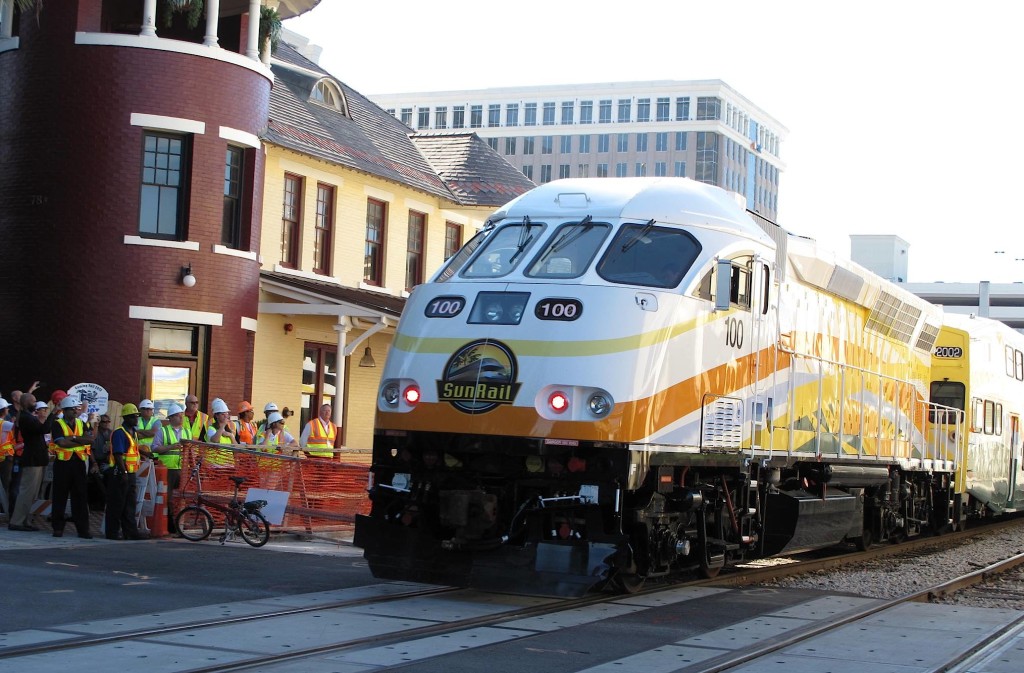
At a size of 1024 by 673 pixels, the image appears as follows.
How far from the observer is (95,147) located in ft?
71.5

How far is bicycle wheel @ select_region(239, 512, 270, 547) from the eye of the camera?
55.2ft

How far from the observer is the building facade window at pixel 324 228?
27188mm

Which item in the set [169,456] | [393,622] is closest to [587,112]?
[169,456]

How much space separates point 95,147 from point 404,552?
40.8 ft

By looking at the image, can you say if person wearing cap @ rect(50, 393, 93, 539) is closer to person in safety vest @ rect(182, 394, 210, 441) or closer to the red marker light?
person in safety vest @ rect(182, 394, 210, 441)

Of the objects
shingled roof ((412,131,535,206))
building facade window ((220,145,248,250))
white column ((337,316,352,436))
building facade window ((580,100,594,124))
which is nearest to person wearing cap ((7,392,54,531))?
building facade window ((220,145,248,250))

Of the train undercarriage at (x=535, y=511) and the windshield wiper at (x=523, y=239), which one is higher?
the windshield wiper at (x=523, y=239)

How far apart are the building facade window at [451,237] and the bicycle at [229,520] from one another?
14.6m

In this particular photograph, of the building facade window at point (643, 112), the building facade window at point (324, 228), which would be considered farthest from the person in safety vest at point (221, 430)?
the building facade window at point (643, 112)

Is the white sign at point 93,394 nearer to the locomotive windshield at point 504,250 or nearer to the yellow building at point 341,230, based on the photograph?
the yellow building at point 341,230

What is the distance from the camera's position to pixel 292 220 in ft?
86.3

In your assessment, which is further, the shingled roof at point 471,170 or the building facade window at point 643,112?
the building facade window at point 643,112

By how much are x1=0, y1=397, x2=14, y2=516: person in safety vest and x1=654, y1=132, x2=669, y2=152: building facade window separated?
98.0 meters

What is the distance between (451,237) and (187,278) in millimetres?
10483
